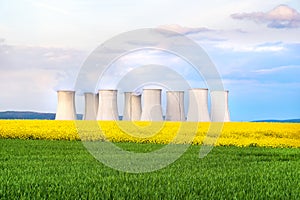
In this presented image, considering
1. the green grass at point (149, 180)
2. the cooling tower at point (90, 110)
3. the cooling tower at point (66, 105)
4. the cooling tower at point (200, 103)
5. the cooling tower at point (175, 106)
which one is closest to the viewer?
the green grass at point (149, 180)

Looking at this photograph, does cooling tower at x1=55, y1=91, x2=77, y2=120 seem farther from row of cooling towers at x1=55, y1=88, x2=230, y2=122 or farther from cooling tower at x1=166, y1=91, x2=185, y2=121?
cooling tower at x1=166, y1=91, x2=185, y2=121

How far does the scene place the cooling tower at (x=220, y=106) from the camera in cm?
4100

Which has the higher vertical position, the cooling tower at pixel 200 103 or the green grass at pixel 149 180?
the cooling tower at pixel 200 103

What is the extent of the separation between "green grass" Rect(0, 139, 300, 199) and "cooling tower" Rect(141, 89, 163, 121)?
1790 cm

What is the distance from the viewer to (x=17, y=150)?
2381 centimetres

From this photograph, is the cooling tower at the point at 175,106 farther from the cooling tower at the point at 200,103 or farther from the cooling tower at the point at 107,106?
the cooling tower at the point at 107,106

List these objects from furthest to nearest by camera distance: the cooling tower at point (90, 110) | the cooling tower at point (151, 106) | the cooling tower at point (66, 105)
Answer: the cooling tower at point (90, 110) < the cooling tower at point (66, 105) < the cooling tower at point (151, 106)

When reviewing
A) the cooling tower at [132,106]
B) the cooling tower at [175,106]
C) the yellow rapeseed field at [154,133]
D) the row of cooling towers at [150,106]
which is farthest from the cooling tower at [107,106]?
the cooling tower at [175,106]

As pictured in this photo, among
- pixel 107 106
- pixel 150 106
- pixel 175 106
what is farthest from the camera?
pixel 175 106

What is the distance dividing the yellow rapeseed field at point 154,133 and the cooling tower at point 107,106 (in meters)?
1.01

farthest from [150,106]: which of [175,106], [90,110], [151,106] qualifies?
[90,110]

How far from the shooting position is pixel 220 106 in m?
41.9

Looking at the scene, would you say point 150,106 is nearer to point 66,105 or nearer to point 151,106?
point 151,106

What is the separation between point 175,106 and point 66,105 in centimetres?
793
